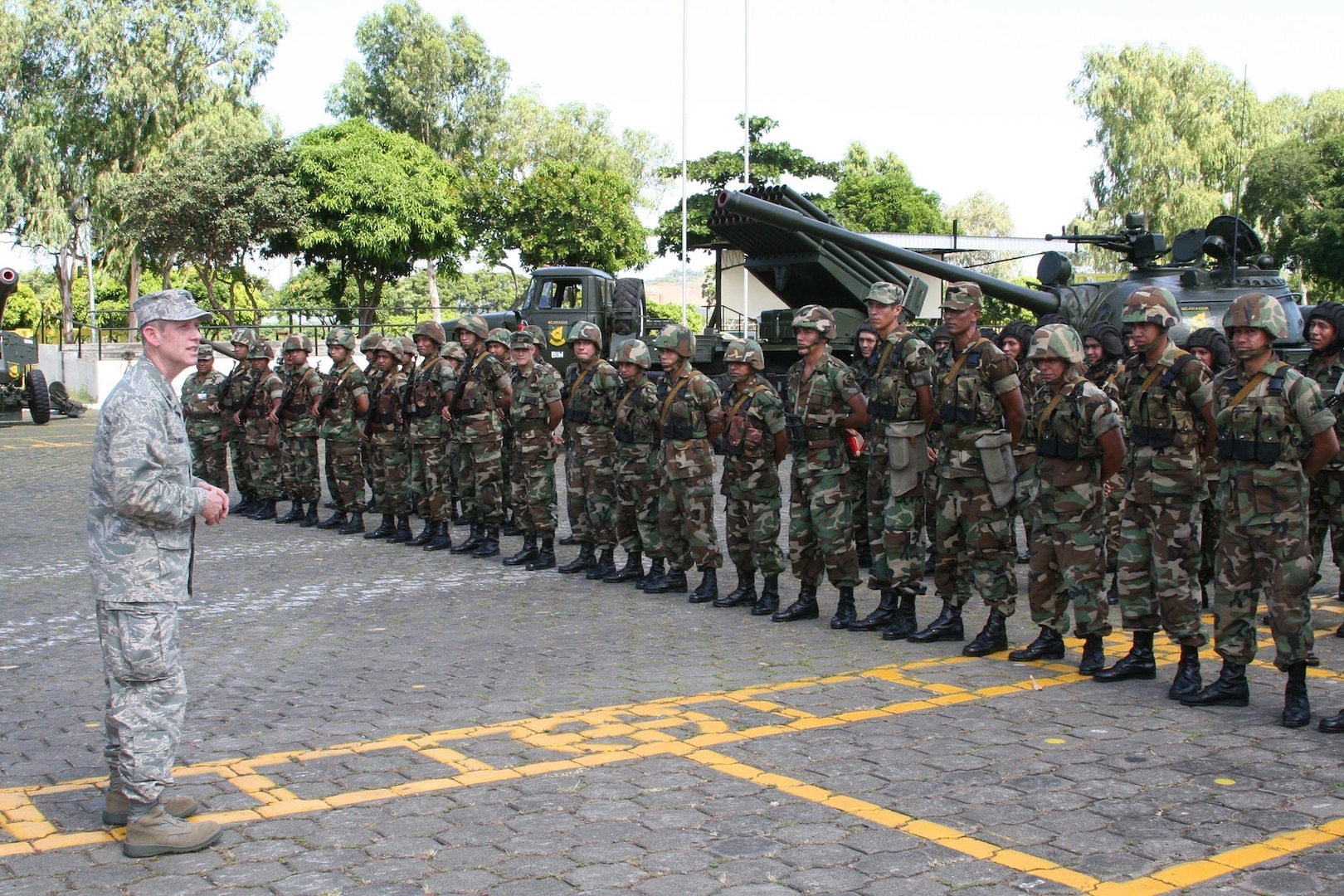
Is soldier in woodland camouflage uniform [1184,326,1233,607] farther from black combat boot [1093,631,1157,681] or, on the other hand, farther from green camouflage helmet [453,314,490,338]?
green camouflage helmet [453,314,490,338]

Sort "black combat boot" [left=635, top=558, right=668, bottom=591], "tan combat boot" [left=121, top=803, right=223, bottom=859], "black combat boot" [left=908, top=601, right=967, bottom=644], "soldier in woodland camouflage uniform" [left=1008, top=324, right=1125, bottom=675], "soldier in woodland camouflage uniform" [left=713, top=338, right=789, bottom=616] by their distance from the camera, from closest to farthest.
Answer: "tan combat boot" [left=121, top=803, right=223, bottom=859] → "soldier in woodland camouflage uniform" [left=1008, top=324, right=1125, bottom=675] → "black combat boot" [left=908, top=601, right=967, bottom=644] → "soldier in woodland camouflage uniform" [left=713, top=338, right=789, bottom=616] → "black combat boot" [left=635, top=558, right=668, bottom=591]

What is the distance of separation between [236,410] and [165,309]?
33.3 ft

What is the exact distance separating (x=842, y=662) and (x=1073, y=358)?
7.02 feet

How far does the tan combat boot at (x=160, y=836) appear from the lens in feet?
15.2

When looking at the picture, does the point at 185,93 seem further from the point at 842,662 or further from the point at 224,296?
the point at 842,662

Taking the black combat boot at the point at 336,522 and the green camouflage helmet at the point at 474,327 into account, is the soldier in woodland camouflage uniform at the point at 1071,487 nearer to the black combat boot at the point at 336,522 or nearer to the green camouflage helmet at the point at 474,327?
the green camouflage helmet at the point at 474,327

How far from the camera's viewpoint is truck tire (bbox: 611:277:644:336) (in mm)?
21562

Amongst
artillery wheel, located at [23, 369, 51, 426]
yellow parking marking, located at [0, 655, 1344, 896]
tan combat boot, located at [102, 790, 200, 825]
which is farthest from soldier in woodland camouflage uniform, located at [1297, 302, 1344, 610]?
artillery wheel, located at [23, 369, 51, 426]

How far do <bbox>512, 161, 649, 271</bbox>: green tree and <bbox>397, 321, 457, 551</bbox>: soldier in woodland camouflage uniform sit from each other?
31210mm

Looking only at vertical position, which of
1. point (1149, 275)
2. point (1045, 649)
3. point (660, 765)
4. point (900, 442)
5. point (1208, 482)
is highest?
point (1149, 275)

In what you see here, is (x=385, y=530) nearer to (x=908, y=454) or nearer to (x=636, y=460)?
(x=636, y=460)

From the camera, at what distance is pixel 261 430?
46.9 feet

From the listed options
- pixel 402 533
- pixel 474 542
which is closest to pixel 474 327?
pixel 474 542

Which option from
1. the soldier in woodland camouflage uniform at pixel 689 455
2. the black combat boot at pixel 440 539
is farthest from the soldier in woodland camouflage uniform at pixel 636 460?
the black combat boot at pixel 440 539
